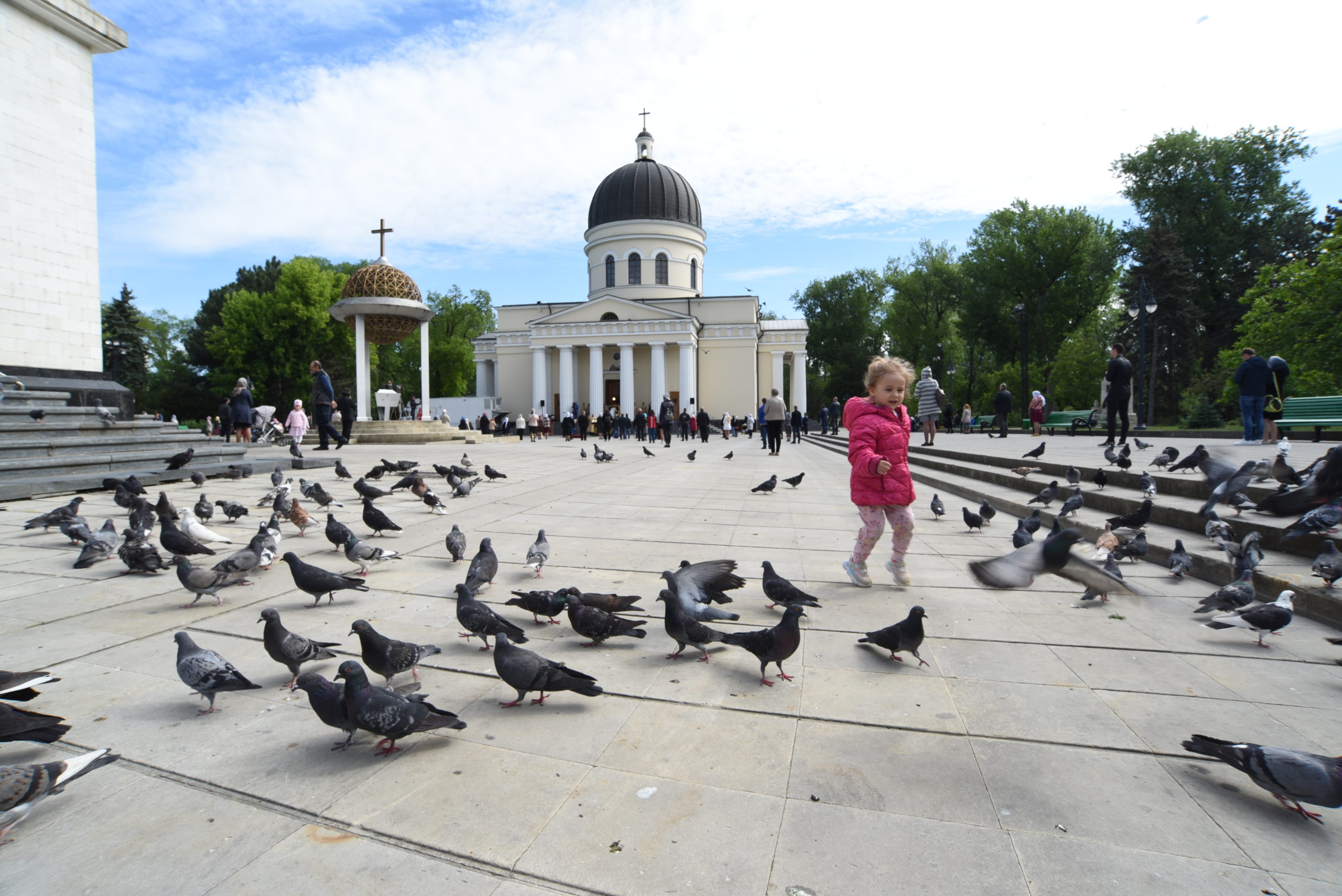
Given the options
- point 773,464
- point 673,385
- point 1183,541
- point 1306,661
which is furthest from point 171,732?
point 673,385

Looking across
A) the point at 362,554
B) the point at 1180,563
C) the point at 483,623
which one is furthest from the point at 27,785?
the point at 1180,563

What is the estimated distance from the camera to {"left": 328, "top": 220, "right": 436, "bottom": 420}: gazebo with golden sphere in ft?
90.2

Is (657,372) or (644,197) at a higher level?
(644,197)

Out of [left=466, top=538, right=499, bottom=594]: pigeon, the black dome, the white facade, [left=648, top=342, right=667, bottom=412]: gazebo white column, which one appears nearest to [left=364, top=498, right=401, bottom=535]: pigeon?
[left=466, top=538, right=499, bottom=594]: pigeon

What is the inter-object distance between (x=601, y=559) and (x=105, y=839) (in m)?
4.08

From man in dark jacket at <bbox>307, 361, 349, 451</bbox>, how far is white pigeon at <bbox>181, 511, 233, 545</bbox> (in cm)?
1085

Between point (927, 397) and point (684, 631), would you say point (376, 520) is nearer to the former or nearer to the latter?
point (684, 631)

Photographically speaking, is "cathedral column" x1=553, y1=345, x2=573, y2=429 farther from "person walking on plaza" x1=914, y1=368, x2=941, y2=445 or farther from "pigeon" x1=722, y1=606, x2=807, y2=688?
"pigeon" x1=722, y1=606, x2=807, y2=688

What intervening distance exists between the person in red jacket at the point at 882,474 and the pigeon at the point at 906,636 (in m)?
1.58

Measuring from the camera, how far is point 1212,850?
2.03 m

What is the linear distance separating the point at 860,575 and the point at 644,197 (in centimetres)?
5376

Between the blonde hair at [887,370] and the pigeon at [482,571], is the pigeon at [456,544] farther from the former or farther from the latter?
the blonde hair at [887,370]

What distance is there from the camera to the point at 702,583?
4465 mm

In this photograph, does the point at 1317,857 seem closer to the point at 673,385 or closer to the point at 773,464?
the point at 773,464
